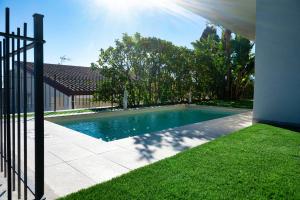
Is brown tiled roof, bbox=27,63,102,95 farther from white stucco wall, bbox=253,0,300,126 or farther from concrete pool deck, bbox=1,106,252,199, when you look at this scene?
white stucco wall, bbox=253,0,300,126

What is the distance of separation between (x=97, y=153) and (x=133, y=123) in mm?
5950

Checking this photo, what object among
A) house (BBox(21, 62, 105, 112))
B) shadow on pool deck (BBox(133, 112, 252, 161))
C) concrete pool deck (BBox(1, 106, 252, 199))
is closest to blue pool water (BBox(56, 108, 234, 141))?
concrete pool deck (BBox(1, 106, 252, 199))

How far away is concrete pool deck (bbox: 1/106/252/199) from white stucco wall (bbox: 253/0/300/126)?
1.90 metres

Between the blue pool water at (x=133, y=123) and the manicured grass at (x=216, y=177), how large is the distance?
180 inches

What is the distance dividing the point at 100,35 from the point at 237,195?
14172mm

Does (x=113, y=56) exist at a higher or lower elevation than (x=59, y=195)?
higher

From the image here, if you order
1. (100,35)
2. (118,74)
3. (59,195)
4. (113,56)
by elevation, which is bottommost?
(59,195)

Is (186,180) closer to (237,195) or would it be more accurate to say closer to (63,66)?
(237,195)

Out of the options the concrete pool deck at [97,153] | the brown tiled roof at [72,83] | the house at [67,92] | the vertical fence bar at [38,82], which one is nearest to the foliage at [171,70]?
the brown tiled roof at [72,83]

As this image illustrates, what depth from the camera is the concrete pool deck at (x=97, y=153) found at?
379cm

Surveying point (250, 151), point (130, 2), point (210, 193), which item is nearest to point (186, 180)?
point (210, 193)

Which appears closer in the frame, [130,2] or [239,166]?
[239,166]

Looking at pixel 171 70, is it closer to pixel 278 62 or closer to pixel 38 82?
pixel 278 62

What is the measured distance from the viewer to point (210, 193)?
3.34m
